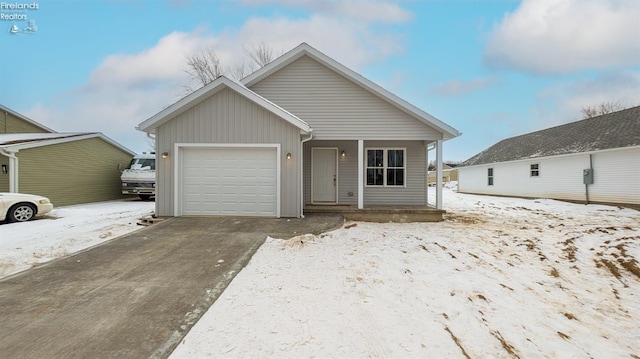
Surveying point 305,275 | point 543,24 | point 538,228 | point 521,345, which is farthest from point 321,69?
point 543,24

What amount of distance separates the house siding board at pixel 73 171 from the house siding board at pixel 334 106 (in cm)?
956

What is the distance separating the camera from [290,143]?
339 inches

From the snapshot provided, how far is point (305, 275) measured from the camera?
4.48 m

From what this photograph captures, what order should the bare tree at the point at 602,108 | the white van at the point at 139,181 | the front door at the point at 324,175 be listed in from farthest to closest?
the bare tree at the point at 602,108
the white van at the point at 139,181
the front door at the point at 324,175

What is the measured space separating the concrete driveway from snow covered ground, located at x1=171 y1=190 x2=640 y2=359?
337mm

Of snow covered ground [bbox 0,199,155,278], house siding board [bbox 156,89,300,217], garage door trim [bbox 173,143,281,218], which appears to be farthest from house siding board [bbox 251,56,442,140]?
snow covered ground [bbox 0,199,155,278]

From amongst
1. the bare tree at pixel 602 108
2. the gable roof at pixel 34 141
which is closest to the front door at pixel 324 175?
the gable roof at pixel 34 141

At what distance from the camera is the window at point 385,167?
1124 centimetres

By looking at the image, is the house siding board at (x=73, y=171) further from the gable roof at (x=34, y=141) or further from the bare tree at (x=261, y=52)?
the bare tree at (x=261, y=52)

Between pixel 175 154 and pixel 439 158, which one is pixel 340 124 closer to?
pixel 439 158

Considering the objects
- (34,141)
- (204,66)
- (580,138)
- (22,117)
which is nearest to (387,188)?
(580,138)

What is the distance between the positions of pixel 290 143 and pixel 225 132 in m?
1.93

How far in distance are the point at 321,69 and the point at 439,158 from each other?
202 inches

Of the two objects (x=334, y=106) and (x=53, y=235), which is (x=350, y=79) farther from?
A: (x=53, y=235)
